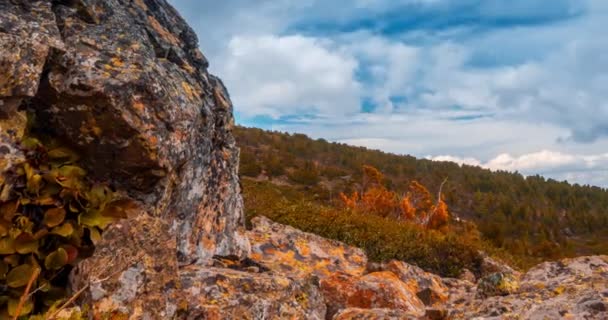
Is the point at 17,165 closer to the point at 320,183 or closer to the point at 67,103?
the point at 67,103

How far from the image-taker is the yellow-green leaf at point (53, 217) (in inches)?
176

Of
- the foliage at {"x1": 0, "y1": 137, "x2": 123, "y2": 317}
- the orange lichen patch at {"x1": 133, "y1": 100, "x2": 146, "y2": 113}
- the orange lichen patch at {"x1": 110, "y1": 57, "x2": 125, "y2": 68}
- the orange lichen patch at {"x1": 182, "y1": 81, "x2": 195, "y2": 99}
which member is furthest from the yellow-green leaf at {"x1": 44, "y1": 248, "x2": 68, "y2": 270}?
the orange lichen patch at {"x1": 182, "y1": 81, "x2": 195, "y2": 99}

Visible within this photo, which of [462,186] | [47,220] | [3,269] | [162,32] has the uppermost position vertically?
[462,186]

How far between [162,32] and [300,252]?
→ 4842 millimetres

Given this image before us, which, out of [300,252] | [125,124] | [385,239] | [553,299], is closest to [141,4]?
[125,124]

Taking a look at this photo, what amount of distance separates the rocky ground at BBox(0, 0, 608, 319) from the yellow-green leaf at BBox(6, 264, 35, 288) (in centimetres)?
38

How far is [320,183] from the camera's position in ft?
129

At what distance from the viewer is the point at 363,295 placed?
21.4 feet

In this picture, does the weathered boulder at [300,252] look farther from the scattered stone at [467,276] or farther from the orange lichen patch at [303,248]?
the scattered stone at [467,276]

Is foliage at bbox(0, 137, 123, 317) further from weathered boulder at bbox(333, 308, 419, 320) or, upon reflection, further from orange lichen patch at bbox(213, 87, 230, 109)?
weathered boulder at bbox(333, 308, 419, 320)

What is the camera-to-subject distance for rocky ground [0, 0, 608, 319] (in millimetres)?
4164

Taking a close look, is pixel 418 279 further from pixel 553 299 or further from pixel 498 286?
pixel 553 299

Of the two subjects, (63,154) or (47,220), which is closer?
(47,220)

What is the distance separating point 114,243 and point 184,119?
1.67 meters
